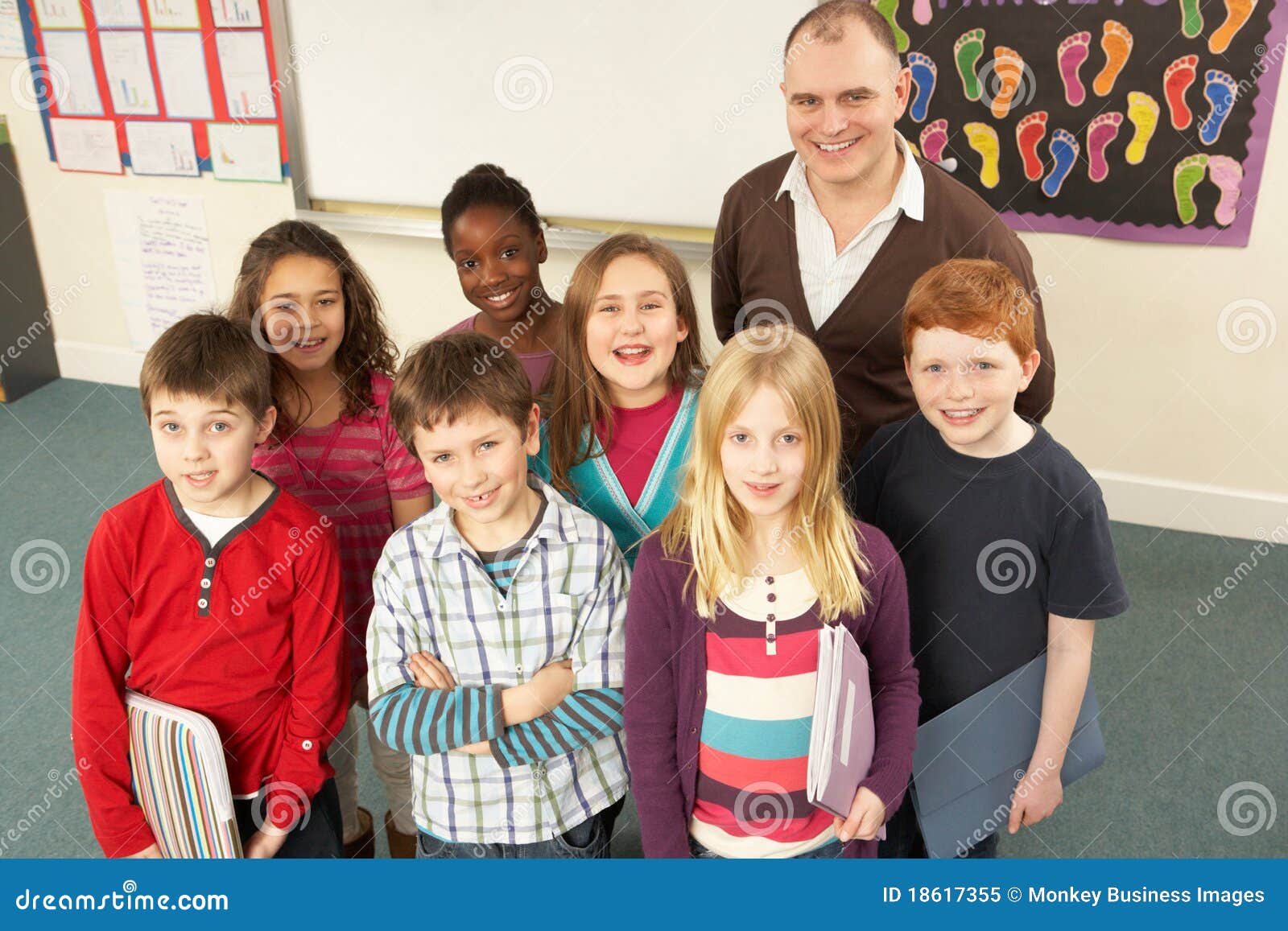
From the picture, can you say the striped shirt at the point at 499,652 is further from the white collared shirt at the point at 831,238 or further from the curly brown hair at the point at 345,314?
the white collared shirt at the point at 831,238

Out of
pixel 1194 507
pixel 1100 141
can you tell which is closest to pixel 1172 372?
pixel 1194 507

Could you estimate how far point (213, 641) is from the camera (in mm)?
1431

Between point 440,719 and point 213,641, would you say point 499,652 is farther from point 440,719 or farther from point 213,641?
point 213,641

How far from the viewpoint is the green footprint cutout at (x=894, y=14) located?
2816 millimetres

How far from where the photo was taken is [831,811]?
1.31m

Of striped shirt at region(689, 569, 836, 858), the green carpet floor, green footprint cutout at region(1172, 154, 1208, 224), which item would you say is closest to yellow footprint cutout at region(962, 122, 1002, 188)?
green footprint cutout at region(1172, 154, 1208, 224)

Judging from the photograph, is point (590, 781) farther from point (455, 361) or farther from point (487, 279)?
point (487, 279)

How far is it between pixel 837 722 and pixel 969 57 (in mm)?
2250

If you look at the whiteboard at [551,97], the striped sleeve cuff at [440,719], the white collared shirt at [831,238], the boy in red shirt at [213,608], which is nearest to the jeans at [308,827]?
the boy in red shirt at [213,608]

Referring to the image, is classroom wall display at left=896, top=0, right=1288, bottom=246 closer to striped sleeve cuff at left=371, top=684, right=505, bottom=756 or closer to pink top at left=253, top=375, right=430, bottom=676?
pink top at left=253, top=375, right=430, bottom=676

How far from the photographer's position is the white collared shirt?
72.7 inches

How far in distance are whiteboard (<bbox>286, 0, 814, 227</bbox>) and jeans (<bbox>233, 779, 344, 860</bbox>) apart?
2.16 metres

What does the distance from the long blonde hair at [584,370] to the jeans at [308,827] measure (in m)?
0.63

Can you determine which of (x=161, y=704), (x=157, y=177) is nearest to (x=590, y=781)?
(x=161, y=704)
